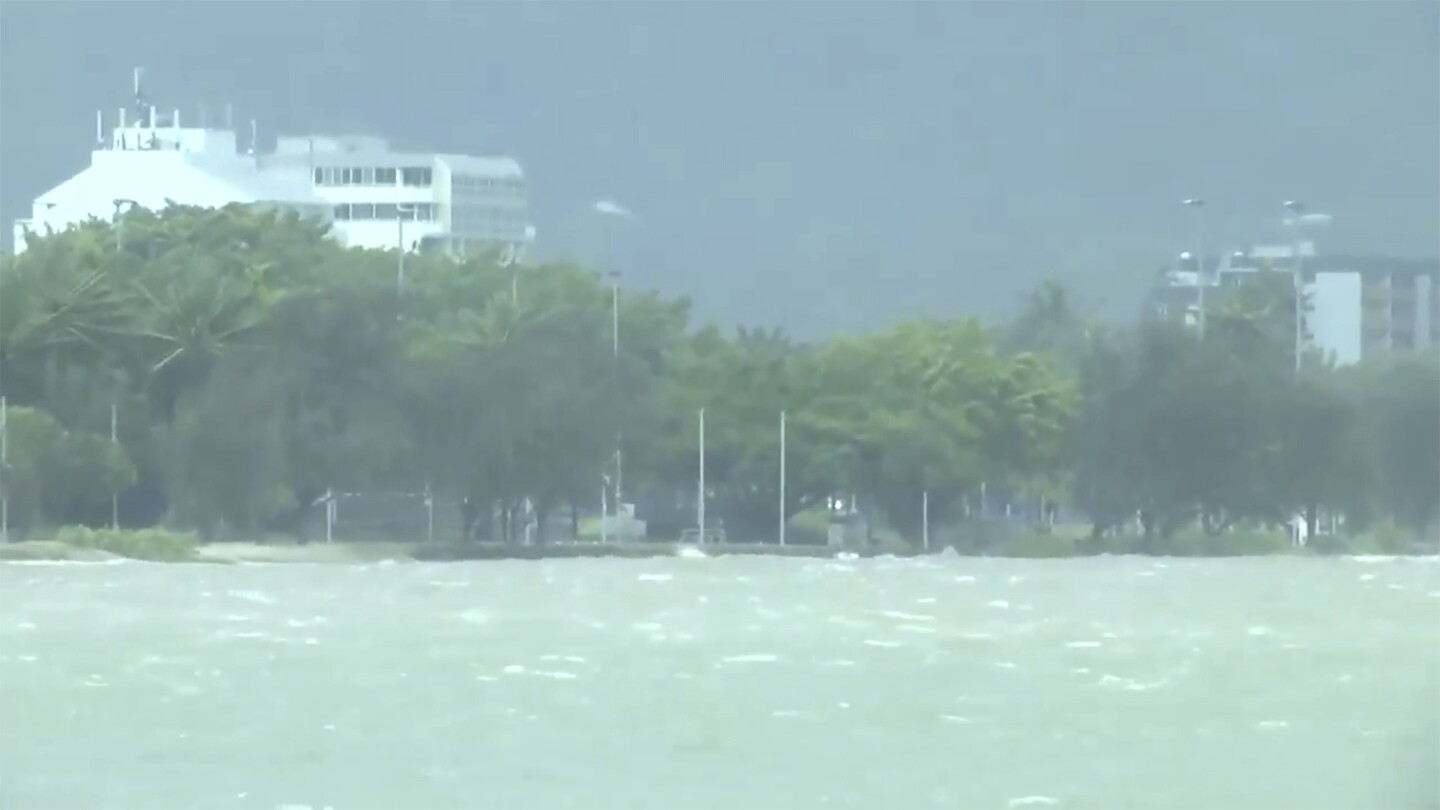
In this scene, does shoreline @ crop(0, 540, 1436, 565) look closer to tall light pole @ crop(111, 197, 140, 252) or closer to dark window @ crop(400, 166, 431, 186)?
tall light pole @ crop(111, 197, 140, 252)

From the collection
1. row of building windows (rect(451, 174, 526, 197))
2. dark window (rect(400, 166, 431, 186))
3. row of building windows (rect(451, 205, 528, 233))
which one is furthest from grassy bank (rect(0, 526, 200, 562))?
dark window (rect(400, 166, 431, 186))

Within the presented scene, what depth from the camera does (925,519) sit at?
74188 millimetres

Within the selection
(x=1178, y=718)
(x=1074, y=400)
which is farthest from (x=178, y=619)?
(x=1074, y=400)

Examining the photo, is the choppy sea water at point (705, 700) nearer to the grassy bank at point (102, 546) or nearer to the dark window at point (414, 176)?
the grassy bank at point (102, 546)

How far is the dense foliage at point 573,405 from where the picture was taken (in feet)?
213

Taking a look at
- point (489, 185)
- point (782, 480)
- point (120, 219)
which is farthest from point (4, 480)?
point (489, 185)

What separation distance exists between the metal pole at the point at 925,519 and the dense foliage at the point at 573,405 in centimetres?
21

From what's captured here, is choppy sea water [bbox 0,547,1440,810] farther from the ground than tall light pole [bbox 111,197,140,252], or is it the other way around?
tall light pole [bbox 111,197,140,252]

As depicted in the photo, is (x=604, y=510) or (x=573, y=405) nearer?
(x=573, y=405)

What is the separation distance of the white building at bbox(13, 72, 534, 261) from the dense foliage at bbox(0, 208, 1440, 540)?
92.5ft

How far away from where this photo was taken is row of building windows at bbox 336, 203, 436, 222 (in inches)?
4722

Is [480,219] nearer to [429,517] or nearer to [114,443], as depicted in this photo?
[429,517]

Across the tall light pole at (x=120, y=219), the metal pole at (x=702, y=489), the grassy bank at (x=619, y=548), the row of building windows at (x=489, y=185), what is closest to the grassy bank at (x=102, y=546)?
the grassy bank at (x=619, y=548)

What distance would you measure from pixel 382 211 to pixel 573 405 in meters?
52.8
